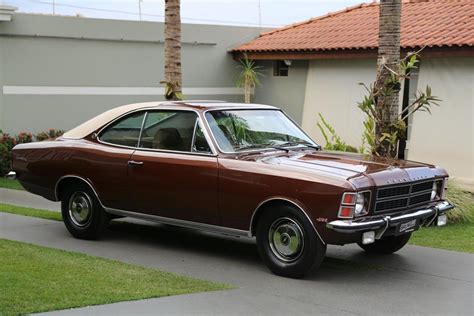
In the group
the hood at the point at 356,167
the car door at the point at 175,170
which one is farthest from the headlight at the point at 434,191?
the car door at the point at 175,170

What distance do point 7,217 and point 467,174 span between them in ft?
27.9

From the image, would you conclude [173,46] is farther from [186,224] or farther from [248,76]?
[248,76]

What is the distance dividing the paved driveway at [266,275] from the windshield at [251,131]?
131 cm

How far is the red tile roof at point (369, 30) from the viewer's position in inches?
551

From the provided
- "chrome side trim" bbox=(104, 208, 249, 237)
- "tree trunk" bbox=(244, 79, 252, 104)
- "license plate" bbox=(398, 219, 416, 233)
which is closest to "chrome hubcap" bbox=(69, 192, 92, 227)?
"chrome side trim" bbox=(104, 208, 249, 237)

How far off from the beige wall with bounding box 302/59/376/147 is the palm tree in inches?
208

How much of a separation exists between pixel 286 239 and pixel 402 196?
1.26 m

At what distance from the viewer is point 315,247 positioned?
674 cm

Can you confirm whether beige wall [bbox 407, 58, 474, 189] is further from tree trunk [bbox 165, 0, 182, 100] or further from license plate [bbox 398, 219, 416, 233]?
license plate [bbox 398, 219, 416, 233]

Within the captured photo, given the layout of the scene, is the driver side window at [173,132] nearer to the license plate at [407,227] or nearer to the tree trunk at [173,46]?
the license plate at [407,227]

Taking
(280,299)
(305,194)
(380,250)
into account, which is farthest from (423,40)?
(280,299)

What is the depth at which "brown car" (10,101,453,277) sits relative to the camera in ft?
22.1

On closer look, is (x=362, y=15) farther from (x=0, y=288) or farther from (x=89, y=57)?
(x=0, y=288)

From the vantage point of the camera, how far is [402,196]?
23.2 ft
